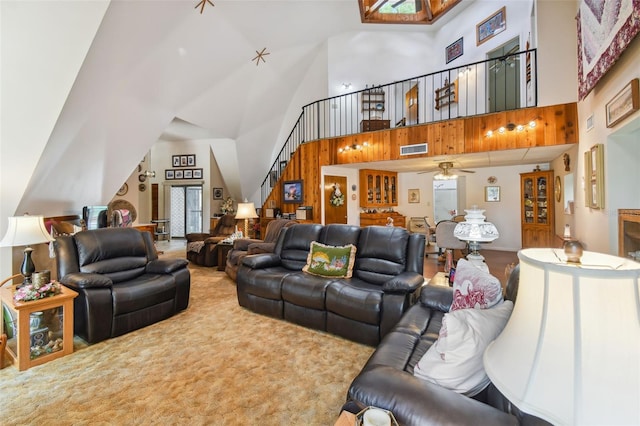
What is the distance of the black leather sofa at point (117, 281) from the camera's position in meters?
2.79

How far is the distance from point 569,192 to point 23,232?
676cm

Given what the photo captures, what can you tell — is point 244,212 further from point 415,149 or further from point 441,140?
point 441,140

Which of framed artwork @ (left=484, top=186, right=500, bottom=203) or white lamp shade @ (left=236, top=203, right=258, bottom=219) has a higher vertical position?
framed artwork @ (left=484, top=186, right=500, bottom=203)

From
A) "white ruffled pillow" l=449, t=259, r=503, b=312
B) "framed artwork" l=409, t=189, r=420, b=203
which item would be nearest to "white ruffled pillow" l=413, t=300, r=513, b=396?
"white ruffled pillow" l=449, t=259, r=503, b=312

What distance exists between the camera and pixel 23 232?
8.91 feet

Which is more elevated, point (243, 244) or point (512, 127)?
point (512, 127)

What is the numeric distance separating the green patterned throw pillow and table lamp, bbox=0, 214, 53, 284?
2.59m

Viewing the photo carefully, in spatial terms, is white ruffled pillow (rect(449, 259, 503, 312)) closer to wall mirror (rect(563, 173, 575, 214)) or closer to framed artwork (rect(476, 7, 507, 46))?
wall mirror (rect(563, 173, 575, 214))

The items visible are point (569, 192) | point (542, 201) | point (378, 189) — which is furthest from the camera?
point (378, 189)

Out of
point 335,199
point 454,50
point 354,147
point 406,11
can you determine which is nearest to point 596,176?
point 354,147

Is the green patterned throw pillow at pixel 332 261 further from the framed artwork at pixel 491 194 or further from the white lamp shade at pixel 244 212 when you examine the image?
the framed artwork at pixel 491 194

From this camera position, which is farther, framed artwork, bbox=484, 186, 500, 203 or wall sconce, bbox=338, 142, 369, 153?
framed artwork, bbox=484, 186, 500, 203

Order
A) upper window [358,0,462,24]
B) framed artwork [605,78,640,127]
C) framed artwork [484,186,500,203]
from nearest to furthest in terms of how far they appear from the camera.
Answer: framed artwork [605,78,640,127]
upper window [358,0,462,24]
framed artwork [484,186,500,203]

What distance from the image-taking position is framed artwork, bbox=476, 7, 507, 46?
6426mm
